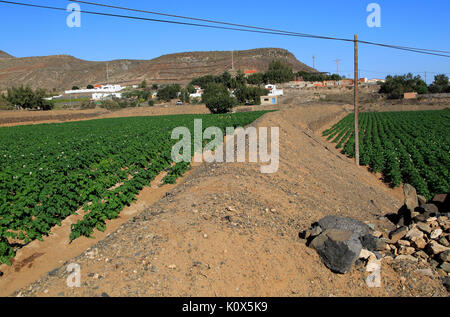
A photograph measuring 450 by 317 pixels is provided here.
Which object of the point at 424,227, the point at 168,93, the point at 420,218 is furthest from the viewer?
the point at 168,93

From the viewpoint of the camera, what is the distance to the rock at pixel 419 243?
723 cm

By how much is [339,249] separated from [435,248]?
79.8 inches

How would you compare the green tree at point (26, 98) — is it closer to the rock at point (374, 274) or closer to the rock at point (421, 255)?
the rock at point (374, 274)

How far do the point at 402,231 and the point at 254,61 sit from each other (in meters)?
165

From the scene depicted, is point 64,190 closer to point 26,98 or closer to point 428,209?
point 428,209

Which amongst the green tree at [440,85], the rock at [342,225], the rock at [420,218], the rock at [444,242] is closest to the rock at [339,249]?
the rock at [342,225]

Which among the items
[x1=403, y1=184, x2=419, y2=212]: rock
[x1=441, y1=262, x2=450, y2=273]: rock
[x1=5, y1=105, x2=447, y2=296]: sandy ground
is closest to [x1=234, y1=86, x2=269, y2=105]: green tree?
[x1=403, y1=184, x2=419, y2=212]: rock

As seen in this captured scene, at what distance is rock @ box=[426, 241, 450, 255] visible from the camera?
6852 mm

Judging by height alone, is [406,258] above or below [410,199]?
below

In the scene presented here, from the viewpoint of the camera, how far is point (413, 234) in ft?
24.8

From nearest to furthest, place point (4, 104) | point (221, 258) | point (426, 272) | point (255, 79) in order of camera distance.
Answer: point (221, 258) → point (426, 272) → point (4, 104) → point (255, 79)

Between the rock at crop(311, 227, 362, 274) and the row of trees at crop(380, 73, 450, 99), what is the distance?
8635cm

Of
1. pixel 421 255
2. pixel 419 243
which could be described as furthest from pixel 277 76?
pixel 421 255
